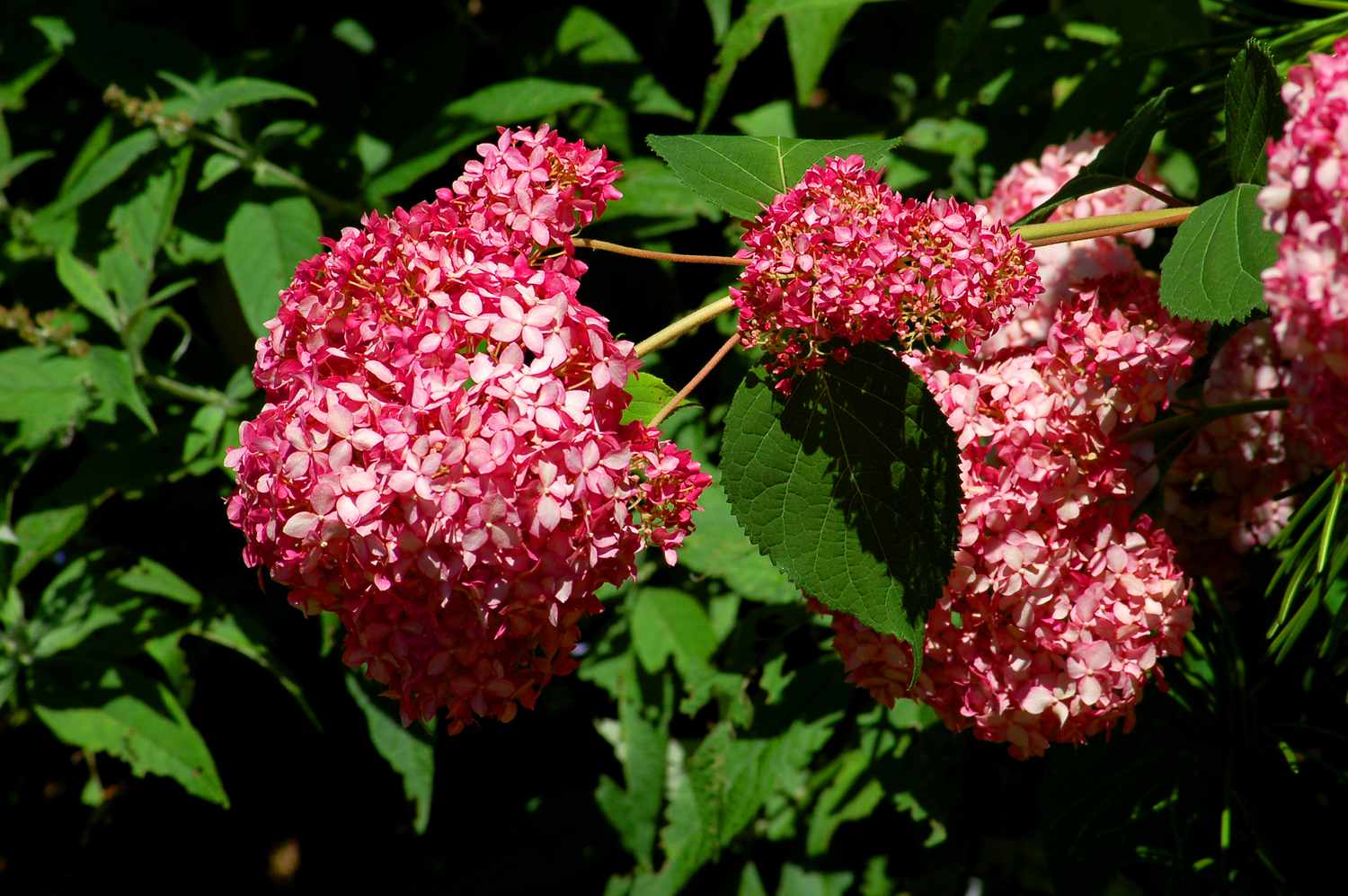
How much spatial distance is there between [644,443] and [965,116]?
1257 mm

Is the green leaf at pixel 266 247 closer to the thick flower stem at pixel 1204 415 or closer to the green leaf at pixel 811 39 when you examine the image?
the green leaf at pixel 811 39

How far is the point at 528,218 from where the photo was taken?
0.94 metres

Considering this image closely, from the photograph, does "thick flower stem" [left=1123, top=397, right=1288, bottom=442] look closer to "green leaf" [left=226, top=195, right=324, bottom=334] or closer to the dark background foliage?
the dark background foliage

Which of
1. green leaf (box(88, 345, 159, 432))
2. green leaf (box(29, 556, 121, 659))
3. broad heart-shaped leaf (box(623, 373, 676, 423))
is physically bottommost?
green leaf (box(29, 556, 121, 659))

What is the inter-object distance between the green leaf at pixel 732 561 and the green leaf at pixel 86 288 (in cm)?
94

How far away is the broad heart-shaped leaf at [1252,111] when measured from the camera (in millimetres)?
925

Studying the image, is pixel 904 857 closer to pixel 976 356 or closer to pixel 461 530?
pixel 976 356

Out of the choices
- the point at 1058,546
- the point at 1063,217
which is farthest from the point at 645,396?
the point at 1063,217

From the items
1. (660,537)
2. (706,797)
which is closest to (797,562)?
(660,537)

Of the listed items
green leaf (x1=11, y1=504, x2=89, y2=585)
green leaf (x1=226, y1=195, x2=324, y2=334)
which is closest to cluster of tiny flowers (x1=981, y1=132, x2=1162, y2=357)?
green leaf (x1=226, y1=195, x2=324, y2=334)

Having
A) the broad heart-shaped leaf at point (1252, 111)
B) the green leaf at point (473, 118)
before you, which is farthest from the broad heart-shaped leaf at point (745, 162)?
the green leaf at point (473, 118)

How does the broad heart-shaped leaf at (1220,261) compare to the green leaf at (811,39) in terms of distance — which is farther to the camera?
the green leaf at (811,39)

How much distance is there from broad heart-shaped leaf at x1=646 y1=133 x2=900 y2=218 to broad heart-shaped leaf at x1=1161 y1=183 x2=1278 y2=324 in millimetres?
252

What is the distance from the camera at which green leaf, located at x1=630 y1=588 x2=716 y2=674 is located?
182cm
